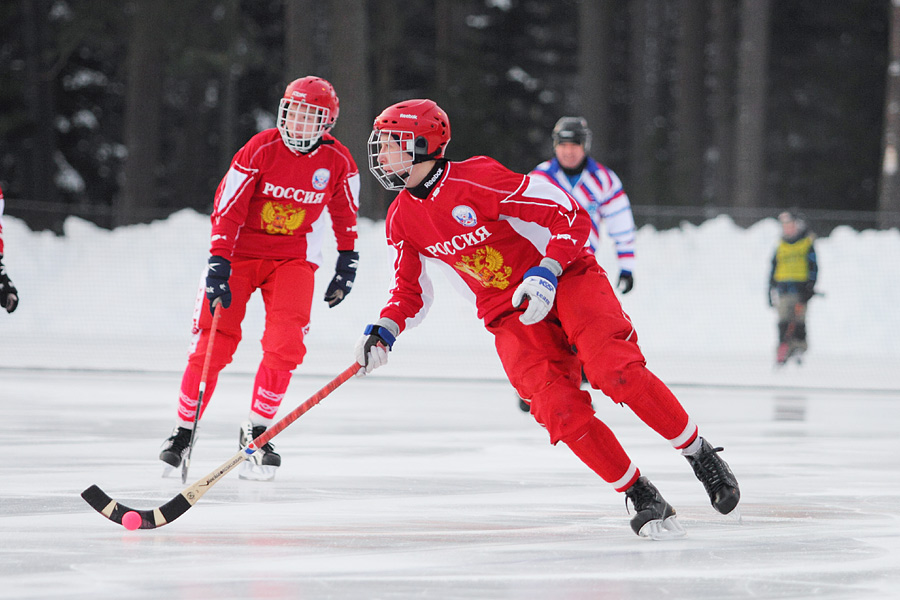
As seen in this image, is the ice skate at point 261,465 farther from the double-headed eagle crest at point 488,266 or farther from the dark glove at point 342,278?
the double-headed eagle crest at point 488,266

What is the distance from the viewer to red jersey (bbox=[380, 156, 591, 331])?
463 cm

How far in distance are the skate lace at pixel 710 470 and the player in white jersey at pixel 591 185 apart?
3.61 m

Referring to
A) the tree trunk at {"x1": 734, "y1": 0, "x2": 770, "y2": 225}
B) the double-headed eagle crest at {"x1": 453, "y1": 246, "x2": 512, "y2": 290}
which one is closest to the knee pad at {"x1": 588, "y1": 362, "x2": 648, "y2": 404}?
the double-headed eagle crest at {"x1": 453, "y1": 246, "x2": 512, "y2": 290}

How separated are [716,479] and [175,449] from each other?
2.36 m

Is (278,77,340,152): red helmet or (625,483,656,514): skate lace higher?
(278,77,340,152): red helmet

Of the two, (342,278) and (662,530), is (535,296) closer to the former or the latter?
(662,530)

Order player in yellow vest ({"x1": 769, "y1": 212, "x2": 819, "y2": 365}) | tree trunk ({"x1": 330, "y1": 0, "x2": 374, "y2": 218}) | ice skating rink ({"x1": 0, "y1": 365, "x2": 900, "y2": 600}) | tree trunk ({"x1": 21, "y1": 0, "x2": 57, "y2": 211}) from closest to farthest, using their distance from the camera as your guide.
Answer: ice skating rink ({"x1": 0, "y1": 365, "x2": 900, "y2": 600}) → player in yellow vest ({"x1": 769, "y1": 212, "x2": 819, "y2": 365}) → tree trunk ({"x1": 330, "y1": 0, "x2": 374, "y2": 218}) → tree trunk ({"x1": 21, "y1": 0, "x2": 57, "y2": 211})

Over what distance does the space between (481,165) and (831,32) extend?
2988 cm

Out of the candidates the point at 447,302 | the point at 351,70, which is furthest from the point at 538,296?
the point at 351,70

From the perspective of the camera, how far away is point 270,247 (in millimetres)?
6094

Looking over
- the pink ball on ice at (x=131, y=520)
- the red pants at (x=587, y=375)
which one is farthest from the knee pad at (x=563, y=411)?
the pink ball on ice at (x=131, y=520)

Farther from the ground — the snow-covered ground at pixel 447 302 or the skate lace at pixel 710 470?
the skate lace at pixel 710 470

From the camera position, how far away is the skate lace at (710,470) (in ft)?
15.1

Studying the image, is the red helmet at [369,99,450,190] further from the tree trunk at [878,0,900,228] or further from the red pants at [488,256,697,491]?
the tree trunk at [878,0,900,228]
